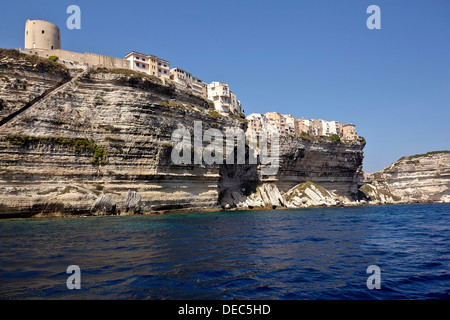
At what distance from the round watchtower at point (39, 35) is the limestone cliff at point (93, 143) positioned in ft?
37.4

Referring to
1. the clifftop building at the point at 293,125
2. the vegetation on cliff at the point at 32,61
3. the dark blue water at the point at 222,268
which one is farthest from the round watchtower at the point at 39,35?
the clifftop building at the point at 293,125

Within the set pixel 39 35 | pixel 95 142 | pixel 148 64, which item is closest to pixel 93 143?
pixel 95 142

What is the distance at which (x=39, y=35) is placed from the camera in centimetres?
4722

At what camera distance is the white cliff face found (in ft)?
279

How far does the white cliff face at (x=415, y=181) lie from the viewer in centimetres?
8506

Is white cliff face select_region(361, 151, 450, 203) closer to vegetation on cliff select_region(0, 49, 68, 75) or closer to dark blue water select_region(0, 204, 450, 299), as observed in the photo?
dark blue water select_region(0, 204, 450, 299)

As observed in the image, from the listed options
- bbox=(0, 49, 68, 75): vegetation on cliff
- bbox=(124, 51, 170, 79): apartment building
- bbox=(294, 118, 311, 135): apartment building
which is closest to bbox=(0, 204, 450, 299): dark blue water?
bbox=(0, 49, 68, 75): vegetation on cliff

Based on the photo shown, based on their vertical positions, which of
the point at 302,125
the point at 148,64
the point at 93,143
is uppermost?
the point at 148,64

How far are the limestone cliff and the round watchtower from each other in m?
11.4

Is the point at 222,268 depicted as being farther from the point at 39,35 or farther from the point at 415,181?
the point at 415,181

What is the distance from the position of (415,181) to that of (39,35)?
100146 millimetres

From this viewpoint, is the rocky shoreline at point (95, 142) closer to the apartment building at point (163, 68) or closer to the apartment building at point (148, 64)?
the apartment building at point (148, 64)
